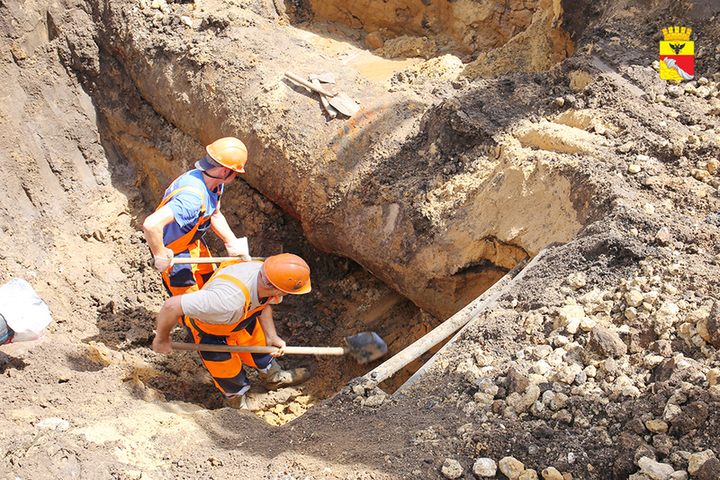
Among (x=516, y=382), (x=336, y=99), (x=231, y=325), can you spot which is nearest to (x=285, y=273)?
(x=231, y=325)

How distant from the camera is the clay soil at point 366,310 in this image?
213 cm

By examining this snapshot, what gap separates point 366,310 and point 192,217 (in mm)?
1726

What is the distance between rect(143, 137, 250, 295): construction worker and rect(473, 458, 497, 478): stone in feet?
7.36

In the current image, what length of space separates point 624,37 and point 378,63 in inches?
109

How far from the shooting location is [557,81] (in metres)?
3.85

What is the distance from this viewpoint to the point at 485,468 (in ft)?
6.58

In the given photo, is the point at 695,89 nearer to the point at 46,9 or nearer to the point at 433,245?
the point at 433,245

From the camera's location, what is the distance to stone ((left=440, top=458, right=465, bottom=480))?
2.02 m

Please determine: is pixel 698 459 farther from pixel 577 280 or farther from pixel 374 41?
pixel 374 41

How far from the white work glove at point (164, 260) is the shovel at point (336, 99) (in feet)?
5.70

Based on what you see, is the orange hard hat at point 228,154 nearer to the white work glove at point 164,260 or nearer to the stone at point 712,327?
the white work glove at point 164,260

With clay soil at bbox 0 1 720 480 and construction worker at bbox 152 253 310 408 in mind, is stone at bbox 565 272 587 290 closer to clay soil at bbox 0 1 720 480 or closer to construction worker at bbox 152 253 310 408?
clay soil at bbox 0 1 720 480

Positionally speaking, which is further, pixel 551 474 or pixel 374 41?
pixel 374 41

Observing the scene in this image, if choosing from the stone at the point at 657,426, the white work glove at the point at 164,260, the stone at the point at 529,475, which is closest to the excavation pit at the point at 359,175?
the white work glove at the point at 164,260
